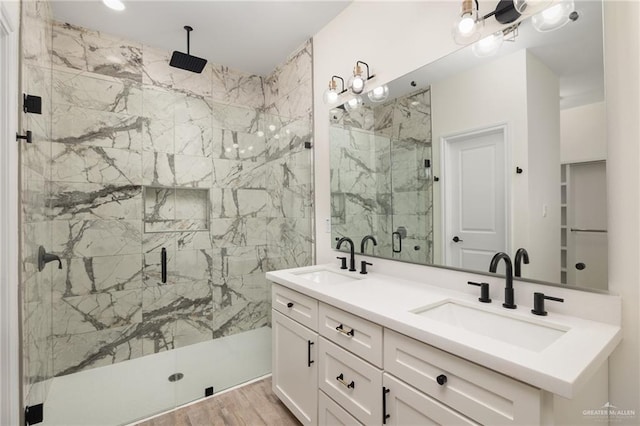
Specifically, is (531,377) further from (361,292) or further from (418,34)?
(418,34)

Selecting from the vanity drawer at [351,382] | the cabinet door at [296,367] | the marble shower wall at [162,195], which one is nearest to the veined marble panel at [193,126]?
the marble shower wall at [162,195]

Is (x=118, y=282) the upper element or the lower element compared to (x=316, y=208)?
lower

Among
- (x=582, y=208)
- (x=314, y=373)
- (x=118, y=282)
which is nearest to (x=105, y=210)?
(x=118, y=282)

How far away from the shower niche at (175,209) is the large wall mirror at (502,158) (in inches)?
70.3

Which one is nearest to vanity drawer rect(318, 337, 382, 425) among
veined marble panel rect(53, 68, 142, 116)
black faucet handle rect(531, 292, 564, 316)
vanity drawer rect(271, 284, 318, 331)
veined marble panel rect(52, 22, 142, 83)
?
vanity drawer rect(271, 284, 318, 331)

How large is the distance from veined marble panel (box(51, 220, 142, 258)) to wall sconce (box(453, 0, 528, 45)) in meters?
2.77

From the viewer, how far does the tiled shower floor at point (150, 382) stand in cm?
195

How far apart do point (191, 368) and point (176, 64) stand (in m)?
2.68

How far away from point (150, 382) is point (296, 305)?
1.49 meters

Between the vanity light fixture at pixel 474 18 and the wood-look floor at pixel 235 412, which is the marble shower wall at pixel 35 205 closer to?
the wood-look floor at pixel 235 412

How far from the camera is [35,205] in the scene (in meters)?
1.70

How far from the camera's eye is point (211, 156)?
293 cm

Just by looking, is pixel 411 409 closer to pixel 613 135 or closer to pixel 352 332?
pixel 352 332

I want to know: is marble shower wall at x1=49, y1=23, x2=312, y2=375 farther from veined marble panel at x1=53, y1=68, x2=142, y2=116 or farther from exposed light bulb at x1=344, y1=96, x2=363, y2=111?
exposed light bulb at x1=344, y1=96, x2=363, y2=111
